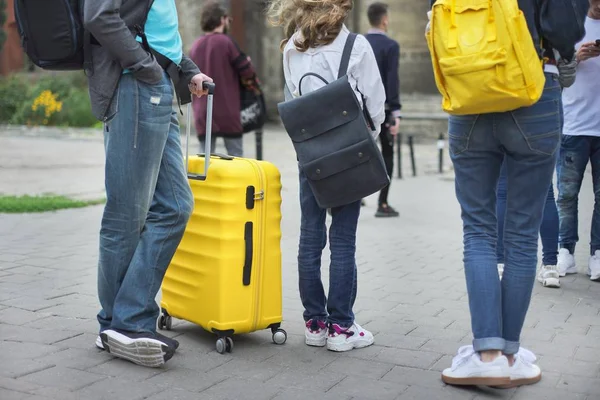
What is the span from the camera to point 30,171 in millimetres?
13172

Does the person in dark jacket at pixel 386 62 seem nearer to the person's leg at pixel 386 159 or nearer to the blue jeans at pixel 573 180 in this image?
the person's leg at pixel 386 159

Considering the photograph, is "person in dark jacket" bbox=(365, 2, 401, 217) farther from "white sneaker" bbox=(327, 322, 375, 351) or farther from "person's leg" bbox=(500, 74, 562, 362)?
"person's leg" bbox=(500, 74, 562, 362)

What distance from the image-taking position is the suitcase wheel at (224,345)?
434cm

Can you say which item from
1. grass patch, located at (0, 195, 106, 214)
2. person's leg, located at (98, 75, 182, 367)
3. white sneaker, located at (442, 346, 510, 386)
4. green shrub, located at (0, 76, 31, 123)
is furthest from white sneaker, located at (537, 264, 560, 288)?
green shrub, located at (0, 76, 31, 123)

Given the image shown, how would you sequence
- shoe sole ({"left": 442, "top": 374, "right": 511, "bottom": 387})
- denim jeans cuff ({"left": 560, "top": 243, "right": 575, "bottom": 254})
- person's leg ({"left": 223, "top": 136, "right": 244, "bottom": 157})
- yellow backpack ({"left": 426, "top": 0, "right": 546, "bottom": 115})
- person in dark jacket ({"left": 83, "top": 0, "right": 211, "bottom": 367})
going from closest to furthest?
yellow backpack ({"left": 426, "top": 0, "right": 546, "bottom": 115}), shoe sole ({"left": 442, "top": 374, "right": 511, "bottom": 387}), person in dark jacket ({"left": 83, "top": 0, "right": 211, "bottom": 367}), denim jeans cuff ({"left": 560, "top": 243, "right": 575, "bottom": 254}), person's leg ({"left": 223, "top": 136, "right": 244, "bottom": 157})

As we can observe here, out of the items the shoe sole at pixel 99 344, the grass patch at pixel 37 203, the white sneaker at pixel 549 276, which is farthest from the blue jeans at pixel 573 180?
the grass patch at pixel 37 203

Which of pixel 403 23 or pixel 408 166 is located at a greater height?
pixel 403 23

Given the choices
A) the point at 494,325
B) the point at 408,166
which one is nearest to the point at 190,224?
the point at 494,325

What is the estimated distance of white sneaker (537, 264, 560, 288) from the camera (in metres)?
5.96

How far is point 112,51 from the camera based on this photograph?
3.93m

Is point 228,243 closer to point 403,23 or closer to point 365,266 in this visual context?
point 365,266

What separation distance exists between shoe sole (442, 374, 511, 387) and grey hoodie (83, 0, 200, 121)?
5.92 ft

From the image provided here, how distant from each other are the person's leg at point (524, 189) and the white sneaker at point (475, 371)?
15 cm

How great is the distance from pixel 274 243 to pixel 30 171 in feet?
30.9
